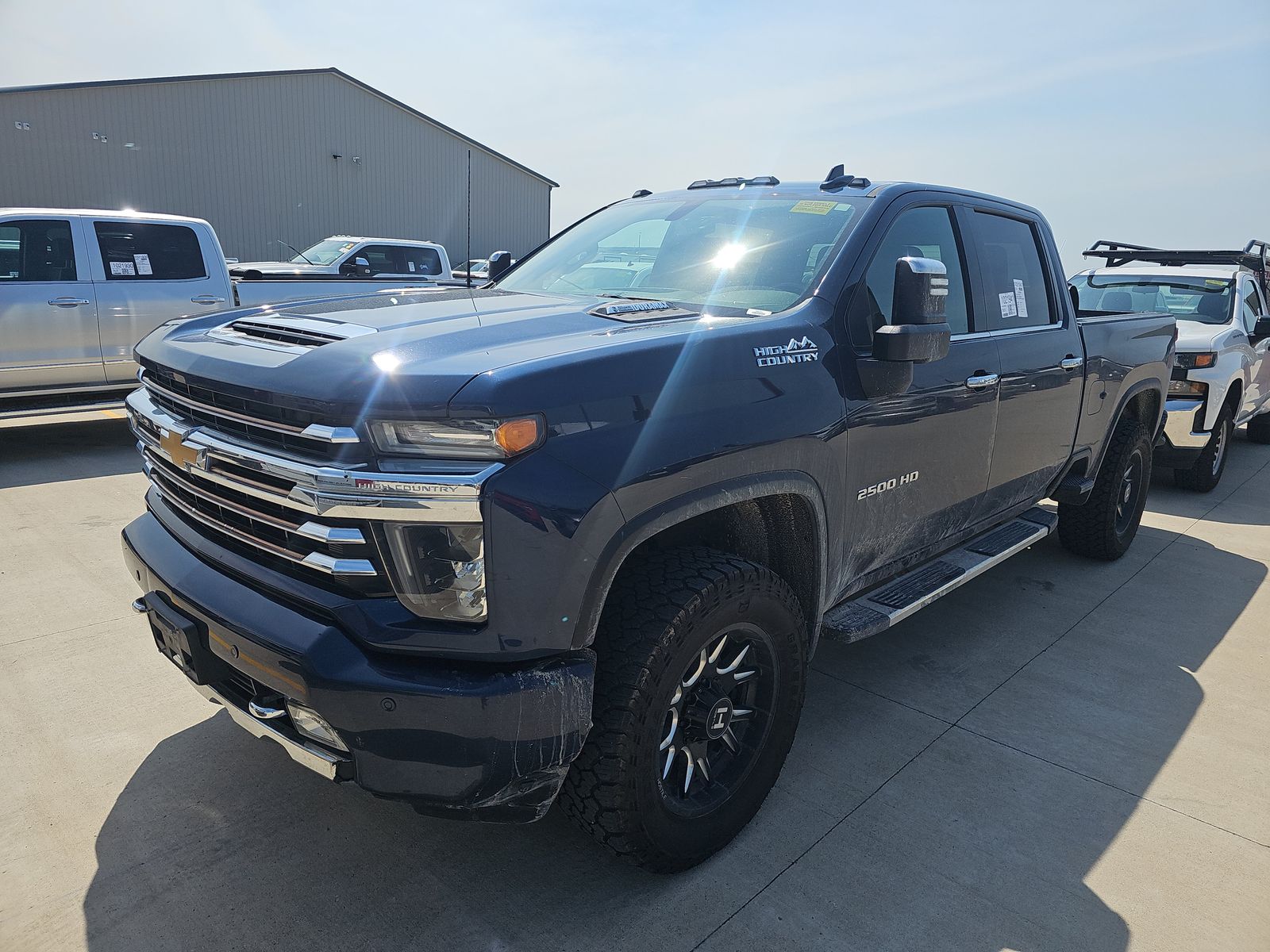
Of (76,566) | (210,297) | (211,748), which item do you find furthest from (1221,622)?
(210,297)

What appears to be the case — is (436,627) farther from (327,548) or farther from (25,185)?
(25,185)

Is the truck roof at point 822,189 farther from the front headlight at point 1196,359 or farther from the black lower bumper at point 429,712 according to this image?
the front headlight at point 1196,359

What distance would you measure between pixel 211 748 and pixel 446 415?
190 cm

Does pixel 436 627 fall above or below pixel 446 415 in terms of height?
below

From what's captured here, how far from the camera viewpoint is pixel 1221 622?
181 inches

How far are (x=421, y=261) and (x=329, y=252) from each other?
1.44m

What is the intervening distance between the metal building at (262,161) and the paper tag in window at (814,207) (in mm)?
17012

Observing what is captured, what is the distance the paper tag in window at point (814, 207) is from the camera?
3197 millimetres

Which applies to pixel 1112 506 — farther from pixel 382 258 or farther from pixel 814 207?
pixel 382 258

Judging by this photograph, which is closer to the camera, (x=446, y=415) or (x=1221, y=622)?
(x=446, y=415)

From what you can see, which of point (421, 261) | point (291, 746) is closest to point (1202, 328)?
point (291, 746)

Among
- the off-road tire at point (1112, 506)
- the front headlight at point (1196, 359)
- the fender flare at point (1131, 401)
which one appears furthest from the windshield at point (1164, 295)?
the off-road tire at point (1112, 506)

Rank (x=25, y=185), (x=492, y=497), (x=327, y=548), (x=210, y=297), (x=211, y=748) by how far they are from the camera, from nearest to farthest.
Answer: (x=492, y=497) < (x=327, y=548) < (x=211, y=748) < (x=210, y=297) < (x=25, y=185)

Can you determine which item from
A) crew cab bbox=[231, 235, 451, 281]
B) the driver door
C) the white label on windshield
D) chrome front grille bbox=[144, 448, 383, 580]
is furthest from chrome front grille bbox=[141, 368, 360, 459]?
crew cab bbox=[231, 235, 451, 281]
